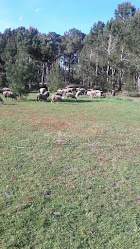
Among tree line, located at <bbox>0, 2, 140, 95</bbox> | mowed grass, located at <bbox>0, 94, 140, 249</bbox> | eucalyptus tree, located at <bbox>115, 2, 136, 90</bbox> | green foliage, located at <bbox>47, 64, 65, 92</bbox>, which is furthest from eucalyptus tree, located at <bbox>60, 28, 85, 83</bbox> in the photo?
mowed grass, located at <bbox>0, 94, 140, 249</bbox>

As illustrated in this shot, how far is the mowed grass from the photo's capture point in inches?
153

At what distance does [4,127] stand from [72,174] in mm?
6122

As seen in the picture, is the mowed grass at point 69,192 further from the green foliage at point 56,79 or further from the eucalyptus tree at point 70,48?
the eucalyptus tree at point 70,48

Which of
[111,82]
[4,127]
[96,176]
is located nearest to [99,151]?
[96,176]

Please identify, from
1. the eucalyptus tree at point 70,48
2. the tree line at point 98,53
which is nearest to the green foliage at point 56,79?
the tree line at point 98,53

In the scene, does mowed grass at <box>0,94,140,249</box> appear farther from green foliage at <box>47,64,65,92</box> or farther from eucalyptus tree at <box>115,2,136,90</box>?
eucalyptus tree at <box>115,2,136,90</box>

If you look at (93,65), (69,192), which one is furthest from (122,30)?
(69,192)

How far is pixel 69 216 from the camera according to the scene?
4410 mm

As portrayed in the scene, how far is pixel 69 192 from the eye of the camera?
5.23 metres

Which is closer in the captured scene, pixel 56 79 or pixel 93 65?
pixel 56 79

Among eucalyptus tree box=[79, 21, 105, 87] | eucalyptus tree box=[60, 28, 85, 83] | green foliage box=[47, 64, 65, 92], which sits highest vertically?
eucalyptus tree box=[60, 28, 85, 83]

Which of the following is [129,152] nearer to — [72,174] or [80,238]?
[72,174]

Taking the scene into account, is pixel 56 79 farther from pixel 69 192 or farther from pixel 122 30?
pixel 69 192

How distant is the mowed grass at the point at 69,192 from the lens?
12.8 feet
